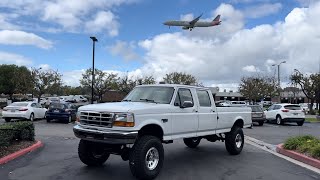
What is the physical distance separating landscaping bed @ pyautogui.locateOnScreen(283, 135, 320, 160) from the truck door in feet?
9.31

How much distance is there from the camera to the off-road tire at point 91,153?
10.2 metres

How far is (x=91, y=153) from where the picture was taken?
10297 mm

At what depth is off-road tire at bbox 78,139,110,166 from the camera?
33.3 feet

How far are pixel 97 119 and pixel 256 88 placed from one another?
201 feet

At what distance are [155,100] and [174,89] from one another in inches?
24.8

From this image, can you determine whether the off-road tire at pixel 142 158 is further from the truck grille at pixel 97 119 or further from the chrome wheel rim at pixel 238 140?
the chrome wheel rim at pixel 238 140

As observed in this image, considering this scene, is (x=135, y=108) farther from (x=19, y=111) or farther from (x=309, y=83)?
(x=309, y=83)

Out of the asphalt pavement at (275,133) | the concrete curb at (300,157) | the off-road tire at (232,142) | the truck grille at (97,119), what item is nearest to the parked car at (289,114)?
the asphalt pavement at (275,133)

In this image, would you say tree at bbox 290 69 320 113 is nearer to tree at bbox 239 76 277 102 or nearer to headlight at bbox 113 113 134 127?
tree at bbox 239 76 277 102

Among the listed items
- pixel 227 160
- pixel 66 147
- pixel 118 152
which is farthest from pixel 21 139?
pixel 227 160

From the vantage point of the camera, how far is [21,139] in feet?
45.4

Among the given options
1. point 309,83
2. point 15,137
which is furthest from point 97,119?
point 309,83

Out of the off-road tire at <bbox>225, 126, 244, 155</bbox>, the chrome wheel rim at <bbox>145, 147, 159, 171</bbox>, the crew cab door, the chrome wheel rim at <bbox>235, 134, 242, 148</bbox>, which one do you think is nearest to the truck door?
the crew cab door

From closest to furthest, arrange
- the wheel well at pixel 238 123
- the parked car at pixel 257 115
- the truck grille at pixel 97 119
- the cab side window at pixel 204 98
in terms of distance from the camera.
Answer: the truck grille at pixel 97 119 → the cab side window at pixel 204 98 → the wheel well at pixel 238 123 → the parked car at pixel 257 115
